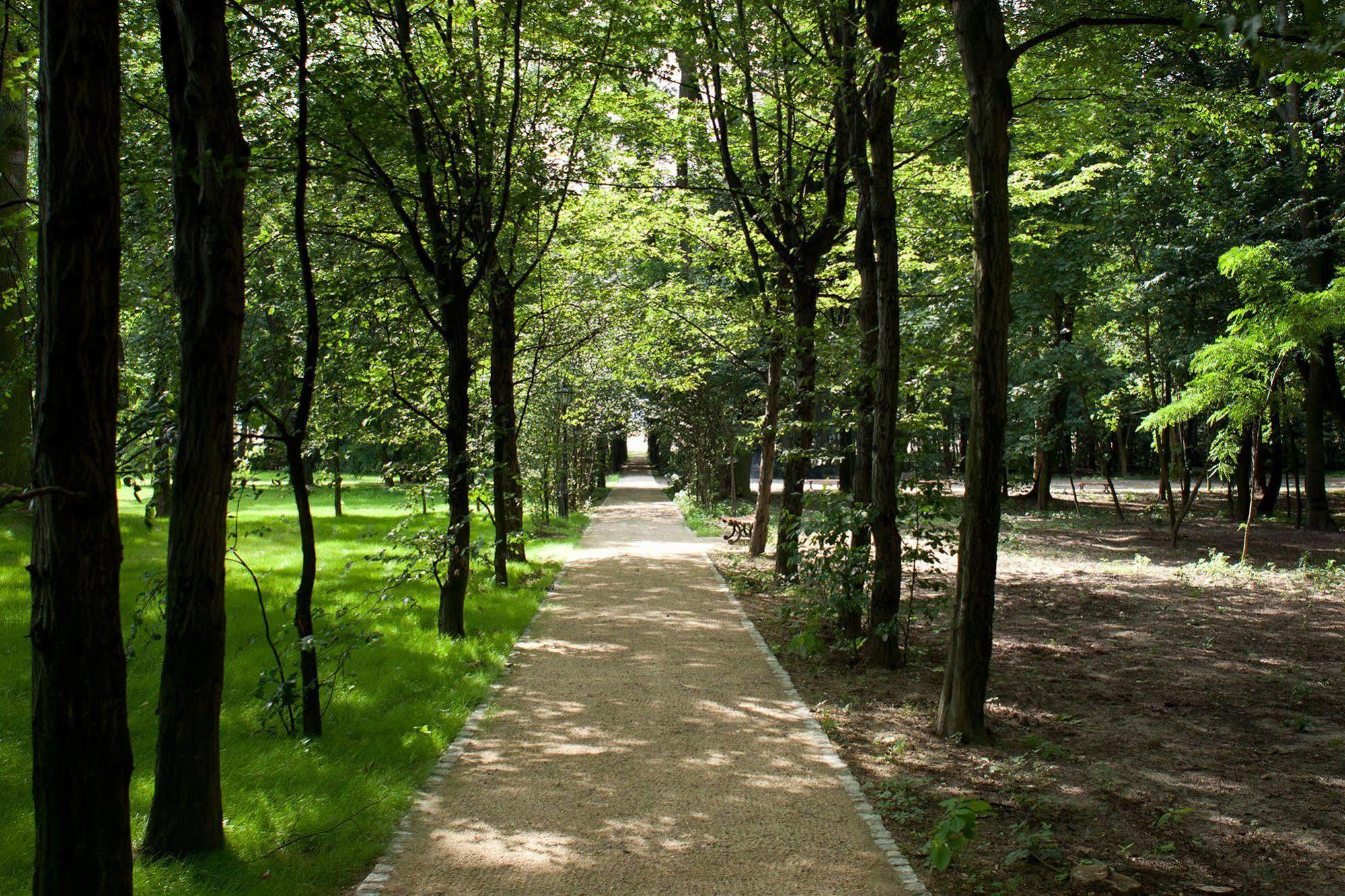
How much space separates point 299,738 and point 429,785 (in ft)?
3.55

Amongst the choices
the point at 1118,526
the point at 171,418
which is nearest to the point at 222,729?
the point at 171,418

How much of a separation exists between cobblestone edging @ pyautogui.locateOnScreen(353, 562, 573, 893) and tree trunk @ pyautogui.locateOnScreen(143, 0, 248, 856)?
0.74 meters

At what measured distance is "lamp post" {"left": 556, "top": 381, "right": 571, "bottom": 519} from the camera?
18984 mm

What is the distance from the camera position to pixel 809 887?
378cm

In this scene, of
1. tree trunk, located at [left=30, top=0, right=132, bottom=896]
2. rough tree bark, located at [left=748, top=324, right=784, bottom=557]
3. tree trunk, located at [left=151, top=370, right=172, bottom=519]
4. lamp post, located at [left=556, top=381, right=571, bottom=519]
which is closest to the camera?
tree trunk, located at [left=30, top=0, right=132, bottom=896]

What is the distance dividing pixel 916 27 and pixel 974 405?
4318 mm

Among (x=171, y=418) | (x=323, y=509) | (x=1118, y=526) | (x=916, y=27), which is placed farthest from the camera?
(x=323, y=509)

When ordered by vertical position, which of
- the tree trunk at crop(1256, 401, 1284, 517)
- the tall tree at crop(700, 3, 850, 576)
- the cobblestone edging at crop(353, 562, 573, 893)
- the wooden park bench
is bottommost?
the cobblestone edging at crop(353, 562, 573, 893)

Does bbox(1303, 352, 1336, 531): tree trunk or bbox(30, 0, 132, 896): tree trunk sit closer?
bbox(30, 0, 132, 896): tree trunk

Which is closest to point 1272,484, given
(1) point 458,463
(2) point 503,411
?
(2) point 503,411

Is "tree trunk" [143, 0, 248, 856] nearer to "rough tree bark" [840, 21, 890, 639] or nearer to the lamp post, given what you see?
"rough tree bark" [840, 21, 890, 639]

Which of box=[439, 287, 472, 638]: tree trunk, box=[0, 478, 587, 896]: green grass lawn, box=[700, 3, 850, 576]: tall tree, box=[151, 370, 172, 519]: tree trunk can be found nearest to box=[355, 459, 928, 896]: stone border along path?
box=[0, 478, 587, 896]: green grass lawn

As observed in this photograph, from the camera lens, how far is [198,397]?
3.73 meters

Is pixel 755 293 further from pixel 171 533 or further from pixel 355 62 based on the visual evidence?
pixel 171 533
